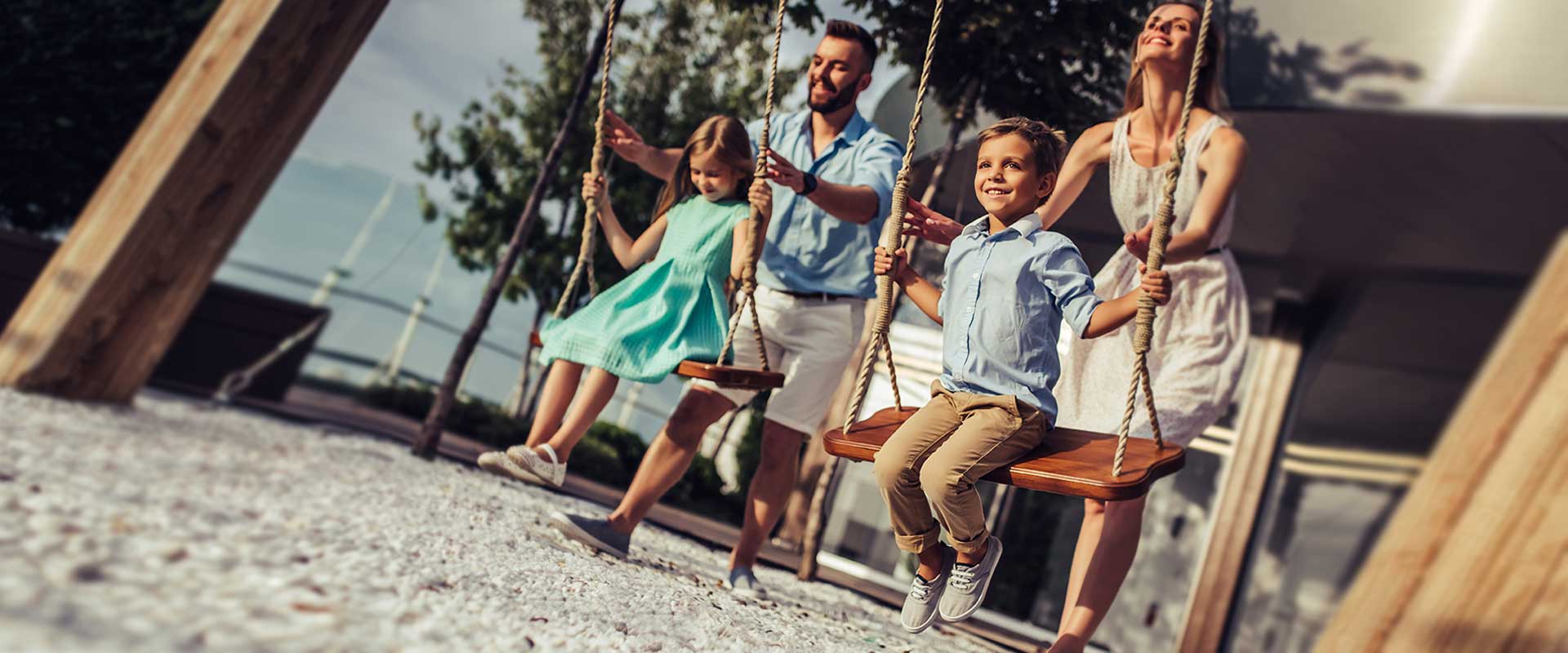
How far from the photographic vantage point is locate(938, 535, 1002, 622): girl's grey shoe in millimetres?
2176

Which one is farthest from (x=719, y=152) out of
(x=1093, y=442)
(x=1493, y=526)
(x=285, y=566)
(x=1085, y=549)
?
(x=1493, y=526)

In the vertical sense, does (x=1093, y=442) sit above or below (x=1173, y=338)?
below

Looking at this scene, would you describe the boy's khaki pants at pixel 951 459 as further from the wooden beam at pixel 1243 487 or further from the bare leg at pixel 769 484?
the wooden beam at pixel 1243 487

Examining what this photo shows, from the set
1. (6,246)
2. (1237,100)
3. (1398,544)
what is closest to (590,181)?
(1398,544)

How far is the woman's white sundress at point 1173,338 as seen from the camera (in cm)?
252

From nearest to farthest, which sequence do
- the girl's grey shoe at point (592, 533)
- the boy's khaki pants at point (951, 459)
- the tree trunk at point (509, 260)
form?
1. the boy's khaki pants at point (951, 459)
2. the girl's grey shoe at point (592, 533)
3. the tree trunk at point (509, 260)

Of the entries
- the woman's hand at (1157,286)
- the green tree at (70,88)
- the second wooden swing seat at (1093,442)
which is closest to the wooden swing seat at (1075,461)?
the second wooden swing seat at (1093,442)

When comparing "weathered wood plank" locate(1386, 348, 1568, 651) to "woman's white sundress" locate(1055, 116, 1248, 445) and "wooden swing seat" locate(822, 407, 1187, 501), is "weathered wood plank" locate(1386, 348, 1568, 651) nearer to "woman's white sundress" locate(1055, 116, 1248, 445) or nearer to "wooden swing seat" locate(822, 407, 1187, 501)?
"wooden swing seat" locate(822, 407, 1187, 501)

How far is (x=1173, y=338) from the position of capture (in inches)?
103

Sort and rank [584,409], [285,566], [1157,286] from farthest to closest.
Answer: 1. [584,409]
2. [1157,286]
3. [285,566]

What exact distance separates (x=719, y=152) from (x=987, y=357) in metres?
1.24

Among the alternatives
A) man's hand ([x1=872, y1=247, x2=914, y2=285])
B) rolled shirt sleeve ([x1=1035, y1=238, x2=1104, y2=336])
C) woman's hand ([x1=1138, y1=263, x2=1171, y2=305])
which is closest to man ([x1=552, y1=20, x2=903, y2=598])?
man's hand ([x1=872, y1=247, x2=914, y2=285])

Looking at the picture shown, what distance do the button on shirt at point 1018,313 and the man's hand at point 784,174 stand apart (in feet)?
1.91

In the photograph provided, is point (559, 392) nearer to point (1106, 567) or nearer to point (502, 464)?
point (502, 464)
